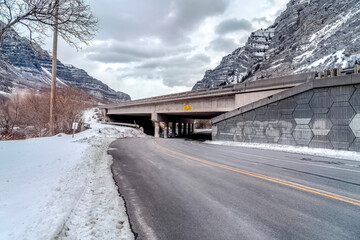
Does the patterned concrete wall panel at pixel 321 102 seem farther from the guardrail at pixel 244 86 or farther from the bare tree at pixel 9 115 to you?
the bare tree at pixel 9 115

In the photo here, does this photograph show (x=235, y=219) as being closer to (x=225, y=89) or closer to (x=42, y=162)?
(x=42, y=162)

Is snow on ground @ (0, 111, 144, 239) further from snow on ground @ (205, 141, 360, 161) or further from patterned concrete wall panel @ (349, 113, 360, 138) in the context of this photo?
patterned concrete wall panel @ (349, 113, 360, 138)

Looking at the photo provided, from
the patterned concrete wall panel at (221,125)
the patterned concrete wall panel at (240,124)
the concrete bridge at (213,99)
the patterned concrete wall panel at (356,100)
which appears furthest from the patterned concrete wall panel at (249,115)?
the patterned concrete wall panel at (356,100)

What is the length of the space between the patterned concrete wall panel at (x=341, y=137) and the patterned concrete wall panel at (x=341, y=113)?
383 millimetres

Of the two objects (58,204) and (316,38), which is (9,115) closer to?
(58,204)

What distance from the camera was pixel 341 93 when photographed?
11.6 m

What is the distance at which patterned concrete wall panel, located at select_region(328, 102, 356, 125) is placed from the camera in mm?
11210

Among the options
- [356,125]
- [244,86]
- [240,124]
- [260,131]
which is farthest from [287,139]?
[244,86]

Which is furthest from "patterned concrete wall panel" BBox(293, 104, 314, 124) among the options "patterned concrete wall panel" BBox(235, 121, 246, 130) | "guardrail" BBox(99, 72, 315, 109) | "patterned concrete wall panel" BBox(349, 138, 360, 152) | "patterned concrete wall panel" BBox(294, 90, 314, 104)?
"patterned concrete wall panel" BBox(235, 121, 246, 130)

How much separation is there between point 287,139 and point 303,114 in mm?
2157

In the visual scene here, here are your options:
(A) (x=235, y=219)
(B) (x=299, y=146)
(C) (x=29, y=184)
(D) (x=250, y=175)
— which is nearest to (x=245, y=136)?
(B) (x=299, y=146)

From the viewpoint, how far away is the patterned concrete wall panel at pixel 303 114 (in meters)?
12.8

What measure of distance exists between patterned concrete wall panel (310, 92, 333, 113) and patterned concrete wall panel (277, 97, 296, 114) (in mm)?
1203

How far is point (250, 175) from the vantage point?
6379 mm
